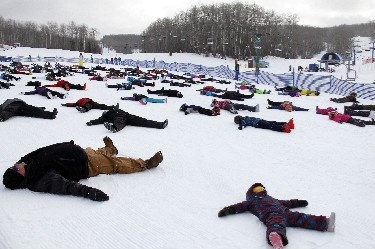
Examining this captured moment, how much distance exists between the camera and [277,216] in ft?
12.4

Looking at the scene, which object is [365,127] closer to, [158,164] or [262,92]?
[158,164]

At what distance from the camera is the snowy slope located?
144 inches

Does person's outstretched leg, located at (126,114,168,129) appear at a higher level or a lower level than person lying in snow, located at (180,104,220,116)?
lower

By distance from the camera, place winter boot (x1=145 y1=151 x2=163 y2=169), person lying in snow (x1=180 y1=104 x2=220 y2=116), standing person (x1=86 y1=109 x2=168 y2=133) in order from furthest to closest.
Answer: person lying in snow (x1=180 y1=104 x2=220 y2=116)
standing person (x1=86 y1=109 x2=168 y2=133)
winter boot (x1=145 y1=151 x2=163 y2=169)

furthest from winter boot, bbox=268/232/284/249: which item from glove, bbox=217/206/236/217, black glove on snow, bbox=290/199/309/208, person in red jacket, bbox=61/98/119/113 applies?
person in red jacket, bbox=61/98/119/113

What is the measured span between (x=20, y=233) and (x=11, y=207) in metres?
0.66

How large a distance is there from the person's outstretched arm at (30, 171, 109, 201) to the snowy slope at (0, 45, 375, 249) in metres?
0.08

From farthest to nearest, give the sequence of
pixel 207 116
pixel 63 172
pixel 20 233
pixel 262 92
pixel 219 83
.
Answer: pixel 219 83
pixel 262 92
pixel 207 116
pixel 63 172
pixel 20 233

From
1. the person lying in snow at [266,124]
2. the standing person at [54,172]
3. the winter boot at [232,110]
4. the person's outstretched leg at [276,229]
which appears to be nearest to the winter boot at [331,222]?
the person's outstretched leg at [276,229]

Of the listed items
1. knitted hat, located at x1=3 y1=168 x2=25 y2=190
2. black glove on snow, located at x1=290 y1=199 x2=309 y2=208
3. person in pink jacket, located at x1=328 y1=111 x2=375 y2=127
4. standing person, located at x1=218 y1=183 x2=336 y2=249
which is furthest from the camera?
person in pink jacket, located at x1=328 y1=111 x2=375 y2=127

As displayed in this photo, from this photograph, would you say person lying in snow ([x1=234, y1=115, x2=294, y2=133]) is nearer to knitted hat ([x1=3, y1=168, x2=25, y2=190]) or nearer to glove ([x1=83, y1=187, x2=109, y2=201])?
glove ([x1=83, y1=187, x2=109, y2=201])

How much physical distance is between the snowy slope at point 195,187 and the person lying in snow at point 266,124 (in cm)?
24

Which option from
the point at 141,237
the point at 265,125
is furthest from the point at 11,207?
the point at 265,125

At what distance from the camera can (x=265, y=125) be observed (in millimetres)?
8836
